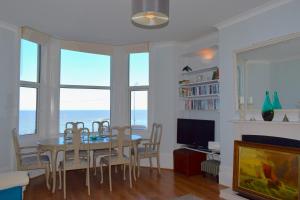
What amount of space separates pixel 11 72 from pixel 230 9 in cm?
367

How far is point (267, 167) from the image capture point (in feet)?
9.85

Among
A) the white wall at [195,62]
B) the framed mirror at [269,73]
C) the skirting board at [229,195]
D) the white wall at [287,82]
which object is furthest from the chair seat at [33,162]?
the white wall at [287,82]

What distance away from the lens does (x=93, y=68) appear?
559 cm

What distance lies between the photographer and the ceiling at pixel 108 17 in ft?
11.0

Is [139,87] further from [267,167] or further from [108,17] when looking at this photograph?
[267,167]

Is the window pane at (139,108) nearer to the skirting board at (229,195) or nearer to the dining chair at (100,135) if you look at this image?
the dining chair at (100,135)

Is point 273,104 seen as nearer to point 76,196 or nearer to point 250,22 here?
point 250,22

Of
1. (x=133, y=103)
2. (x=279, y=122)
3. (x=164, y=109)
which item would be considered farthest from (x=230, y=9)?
(x=133, y=103)

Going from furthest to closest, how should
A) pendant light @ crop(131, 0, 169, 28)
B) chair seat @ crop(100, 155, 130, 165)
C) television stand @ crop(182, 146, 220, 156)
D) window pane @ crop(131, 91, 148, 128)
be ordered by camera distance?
window pane @ crop(131, 91, 148, 128)
television stand @ crop(182, 146, 220, 156)
chair seat @ crop(100, 155, 130, 165)
pendant light @ crop(131, 0, 169, 28)

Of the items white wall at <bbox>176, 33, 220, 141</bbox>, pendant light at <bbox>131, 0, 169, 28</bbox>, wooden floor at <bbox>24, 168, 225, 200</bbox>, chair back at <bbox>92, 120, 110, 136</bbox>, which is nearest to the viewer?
pendant light at <bbox>131, 0, 169, 28</bbox>

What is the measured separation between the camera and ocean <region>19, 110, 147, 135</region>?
15.1 feet

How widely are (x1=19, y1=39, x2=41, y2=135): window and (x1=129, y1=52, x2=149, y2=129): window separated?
199 cm

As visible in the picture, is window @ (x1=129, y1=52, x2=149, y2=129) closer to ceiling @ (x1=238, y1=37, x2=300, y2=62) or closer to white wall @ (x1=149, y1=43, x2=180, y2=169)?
white wall @ (x1=149, y1=43, x2=180, y2=169)

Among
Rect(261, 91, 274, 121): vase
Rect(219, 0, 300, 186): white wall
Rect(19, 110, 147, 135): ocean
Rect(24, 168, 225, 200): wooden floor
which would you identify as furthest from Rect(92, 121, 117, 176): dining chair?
Rect(261, 91, 274, 121): vase
